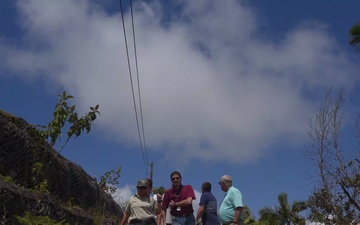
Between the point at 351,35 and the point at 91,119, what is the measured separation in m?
5.82

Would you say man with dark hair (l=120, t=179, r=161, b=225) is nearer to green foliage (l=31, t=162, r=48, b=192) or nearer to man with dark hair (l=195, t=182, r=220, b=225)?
man with dark hair (l=195, t=182, r=220, b=225)

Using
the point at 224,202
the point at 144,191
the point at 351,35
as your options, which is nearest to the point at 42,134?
the point at 144,191

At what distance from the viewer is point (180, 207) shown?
25.1 feet

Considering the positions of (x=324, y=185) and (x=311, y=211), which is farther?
(x=311, y=211)

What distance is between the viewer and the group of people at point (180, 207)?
730 cm

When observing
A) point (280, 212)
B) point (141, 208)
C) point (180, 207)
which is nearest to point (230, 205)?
point (180, 207)

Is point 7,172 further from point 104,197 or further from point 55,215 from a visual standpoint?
point 104,197

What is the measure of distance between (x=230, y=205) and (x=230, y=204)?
1cm

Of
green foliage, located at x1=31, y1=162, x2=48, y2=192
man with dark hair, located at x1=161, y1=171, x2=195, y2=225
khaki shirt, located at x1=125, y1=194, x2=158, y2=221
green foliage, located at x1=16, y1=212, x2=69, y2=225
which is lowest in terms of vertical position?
green foliage, located at x1=16, y1=212, x2=69, y2=225

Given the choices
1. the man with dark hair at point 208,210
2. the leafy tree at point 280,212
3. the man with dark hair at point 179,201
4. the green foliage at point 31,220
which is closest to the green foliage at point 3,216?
the green foliage at point 31,220

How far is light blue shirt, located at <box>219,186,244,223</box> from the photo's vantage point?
288 inches

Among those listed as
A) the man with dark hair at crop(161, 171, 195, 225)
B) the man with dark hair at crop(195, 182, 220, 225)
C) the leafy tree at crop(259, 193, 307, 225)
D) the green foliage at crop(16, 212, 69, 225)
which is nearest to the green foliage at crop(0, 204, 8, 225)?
the green foliage at crop(16, 212, 69, 225)

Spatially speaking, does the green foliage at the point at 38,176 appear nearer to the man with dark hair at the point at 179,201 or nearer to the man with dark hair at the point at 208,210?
the man with dark hair at the point at 179,201

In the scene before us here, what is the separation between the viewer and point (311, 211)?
14.4 m
